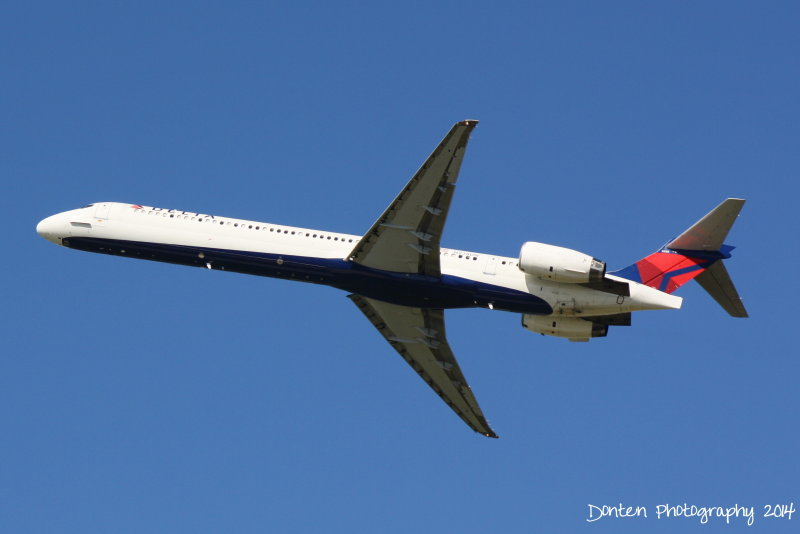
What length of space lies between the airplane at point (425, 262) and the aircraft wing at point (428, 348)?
0.08 metres

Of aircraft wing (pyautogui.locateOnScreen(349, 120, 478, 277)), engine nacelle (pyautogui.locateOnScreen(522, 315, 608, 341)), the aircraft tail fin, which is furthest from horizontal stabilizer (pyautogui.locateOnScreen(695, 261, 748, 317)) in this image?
aircraft wing (pyautogui.locateOnScreen(349, 120, 478, 277))

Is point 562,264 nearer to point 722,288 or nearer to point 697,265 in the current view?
point 697,265

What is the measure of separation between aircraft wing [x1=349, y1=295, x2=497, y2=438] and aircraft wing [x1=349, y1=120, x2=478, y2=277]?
3.84 meters

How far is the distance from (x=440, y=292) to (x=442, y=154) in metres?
7.71

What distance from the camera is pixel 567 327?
51.7 meters

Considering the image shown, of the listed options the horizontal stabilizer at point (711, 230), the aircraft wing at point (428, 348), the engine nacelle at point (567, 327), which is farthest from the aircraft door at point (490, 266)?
the horizontal stabilizer at point (711, 230)

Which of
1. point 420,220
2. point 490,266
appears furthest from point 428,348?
point 420,220

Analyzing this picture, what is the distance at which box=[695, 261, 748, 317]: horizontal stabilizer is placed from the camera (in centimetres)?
5241

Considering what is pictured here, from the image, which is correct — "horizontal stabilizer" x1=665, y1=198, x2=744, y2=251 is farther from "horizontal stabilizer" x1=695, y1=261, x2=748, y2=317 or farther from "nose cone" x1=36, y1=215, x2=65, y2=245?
"nose cone" x1=36, y1=215, x2=65, y2=245

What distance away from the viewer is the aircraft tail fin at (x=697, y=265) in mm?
51531

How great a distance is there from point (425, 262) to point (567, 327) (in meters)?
7.78

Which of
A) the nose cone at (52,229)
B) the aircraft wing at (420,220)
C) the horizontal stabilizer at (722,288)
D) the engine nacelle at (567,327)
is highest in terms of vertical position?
the nose cone at (52,229)

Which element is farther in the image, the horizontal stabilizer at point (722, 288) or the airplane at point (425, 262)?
the horizontal stabilizer at point (722, 288)

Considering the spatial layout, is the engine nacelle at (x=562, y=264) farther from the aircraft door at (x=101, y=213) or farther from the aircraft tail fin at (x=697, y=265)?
the aircraft door at (x=101, y=213)
